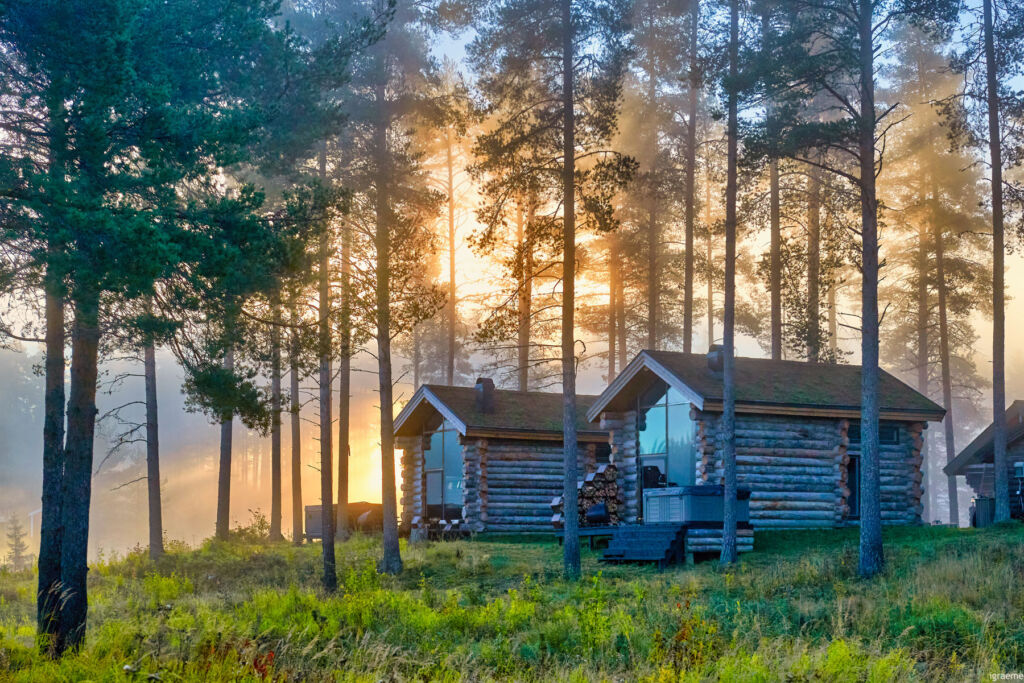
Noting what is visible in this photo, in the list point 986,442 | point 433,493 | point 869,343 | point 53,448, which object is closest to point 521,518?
point 433,493

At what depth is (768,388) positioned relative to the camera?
90.7ft

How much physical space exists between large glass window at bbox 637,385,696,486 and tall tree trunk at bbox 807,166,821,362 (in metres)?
7.80

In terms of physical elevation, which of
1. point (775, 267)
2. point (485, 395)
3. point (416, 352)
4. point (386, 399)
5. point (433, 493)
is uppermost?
point (775, 267)

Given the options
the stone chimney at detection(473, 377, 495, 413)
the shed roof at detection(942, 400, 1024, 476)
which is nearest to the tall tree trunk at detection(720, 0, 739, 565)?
the stone chimney at detection(473, 377, 495, 413)

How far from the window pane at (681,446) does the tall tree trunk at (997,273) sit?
26.3 feet

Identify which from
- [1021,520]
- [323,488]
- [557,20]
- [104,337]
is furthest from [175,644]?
[1021,520]

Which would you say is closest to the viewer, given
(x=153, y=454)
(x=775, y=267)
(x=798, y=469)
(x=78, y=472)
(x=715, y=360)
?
(x=78, y=472)

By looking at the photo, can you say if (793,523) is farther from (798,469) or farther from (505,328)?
(505,328)

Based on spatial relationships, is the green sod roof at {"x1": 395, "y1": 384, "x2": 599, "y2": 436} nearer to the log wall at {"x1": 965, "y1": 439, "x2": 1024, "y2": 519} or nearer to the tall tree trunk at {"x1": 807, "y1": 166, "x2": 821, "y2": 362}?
the tall tree trunk at {"x1": 807, "y1": 166, "x2": 821, "y2": 362}

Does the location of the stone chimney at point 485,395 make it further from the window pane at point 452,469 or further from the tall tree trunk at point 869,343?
the tall tree trunk at point 869,343

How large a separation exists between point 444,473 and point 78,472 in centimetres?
2107

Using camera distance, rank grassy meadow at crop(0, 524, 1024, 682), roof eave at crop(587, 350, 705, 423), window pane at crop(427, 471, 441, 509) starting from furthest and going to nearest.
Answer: window pane at crop(427, 471, 441, 509) < roof eave at crop(587, 350, 705, 423) < grassy meadow at crop(0, 524, 1024, 682)

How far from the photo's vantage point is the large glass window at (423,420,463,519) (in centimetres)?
3384

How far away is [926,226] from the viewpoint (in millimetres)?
42188
